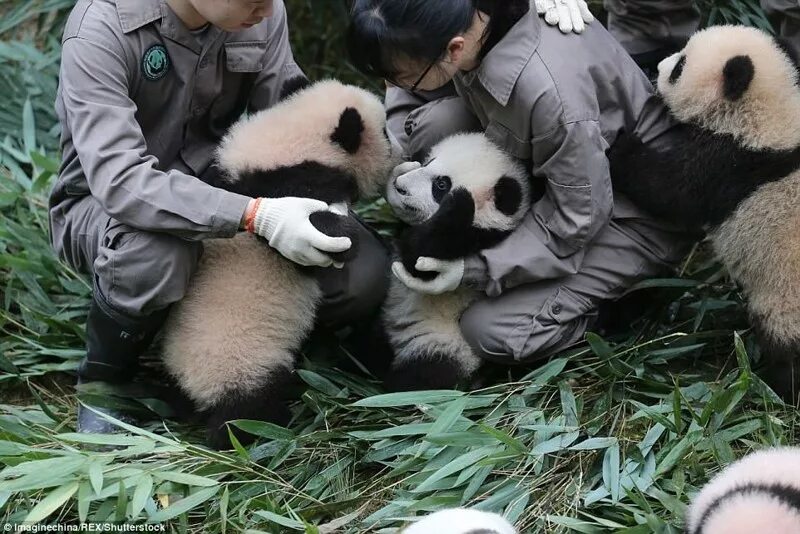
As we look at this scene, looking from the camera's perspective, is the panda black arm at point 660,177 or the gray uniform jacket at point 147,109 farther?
the panda black arm at point 660,177

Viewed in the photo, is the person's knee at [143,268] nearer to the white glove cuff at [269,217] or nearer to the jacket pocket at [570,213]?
the white glove cuff at [269,217]

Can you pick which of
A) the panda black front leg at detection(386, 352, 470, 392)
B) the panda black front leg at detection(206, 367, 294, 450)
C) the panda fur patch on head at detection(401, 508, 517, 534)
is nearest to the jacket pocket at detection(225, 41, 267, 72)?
the panda black front leg at detection(206, 367, 294, 450)

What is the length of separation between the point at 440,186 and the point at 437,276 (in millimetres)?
350

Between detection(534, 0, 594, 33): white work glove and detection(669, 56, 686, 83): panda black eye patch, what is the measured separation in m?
0.33

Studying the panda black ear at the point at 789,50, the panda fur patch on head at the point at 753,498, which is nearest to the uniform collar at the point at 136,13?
the panda black ear at the point at 789,50

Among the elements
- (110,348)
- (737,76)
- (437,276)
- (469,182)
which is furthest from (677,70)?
(110,348)

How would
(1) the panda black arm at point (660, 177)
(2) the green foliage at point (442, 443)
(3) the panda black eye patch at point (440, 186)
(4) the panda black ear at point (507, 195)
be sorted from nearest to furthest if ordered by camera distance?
(2) the green foliage at point (442, 443) < (1) the panda black arm at point (660, 177) < (4) the panda black ear at point (507, 195) < (3) the panda black eye patch at point (440, 186)

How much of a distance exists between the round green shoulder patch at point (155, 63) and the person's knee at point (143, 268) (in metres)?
0.50

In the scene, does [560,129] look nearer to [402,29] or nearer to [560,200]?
[560,200]

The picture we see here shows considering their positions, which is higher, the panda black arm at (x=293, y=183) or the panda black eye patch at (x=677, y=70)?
the panda black eye patch at (x=677, y=70)

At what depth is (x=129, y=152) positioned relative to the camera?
289cm

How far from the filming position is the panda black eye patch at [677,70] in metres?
3.16

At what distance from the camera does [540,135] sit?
3016mm

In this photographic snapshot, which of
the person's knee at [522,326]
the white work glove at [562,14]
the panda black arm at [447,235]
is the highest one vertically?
the white work glove at [562,14]
